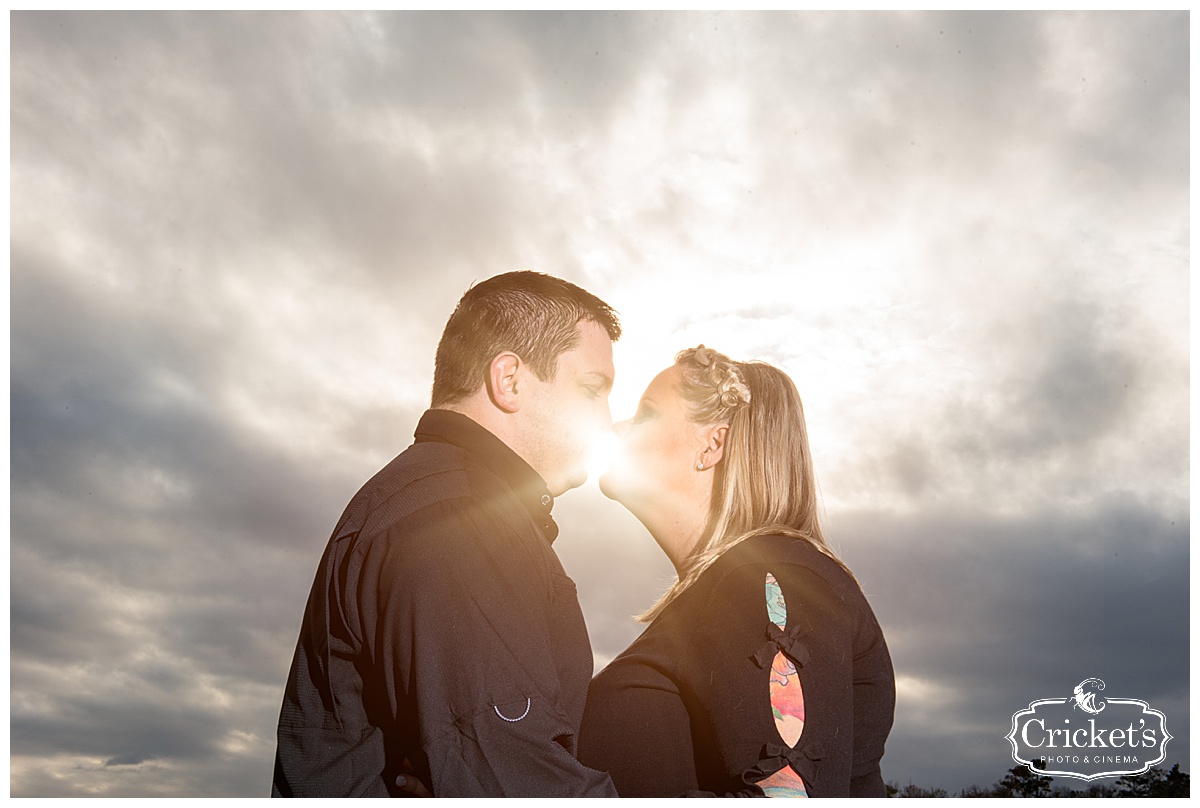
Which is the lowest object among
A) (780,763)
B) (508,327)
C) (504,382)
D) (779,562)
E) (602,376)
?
(780,763)

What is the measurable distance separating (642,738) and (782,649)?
70 cm

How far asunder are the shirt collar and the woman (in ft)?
2.51

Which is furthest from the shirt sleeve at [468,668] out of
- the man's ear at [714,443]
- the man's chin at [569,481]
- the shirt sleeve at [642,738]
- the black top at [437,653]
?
the man's ear at [714,443]

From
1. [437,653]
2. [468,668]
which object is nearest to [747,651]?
[468,668]

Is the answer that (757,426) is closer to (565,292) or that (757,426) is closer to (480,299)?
(565,292)

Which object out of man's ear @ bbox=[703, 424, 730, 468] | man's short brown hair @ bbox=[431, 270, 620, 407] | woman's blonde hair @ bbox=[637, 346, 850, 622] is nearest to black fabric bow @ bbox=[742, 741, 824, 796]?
woman's blonde hair @ bbox=[637, 346, 850, 622]

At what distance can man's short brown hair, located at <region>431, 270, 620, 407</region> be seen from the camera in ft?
13.9

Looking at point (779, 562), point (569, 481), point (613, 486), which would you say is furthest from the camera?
point (613, 486)

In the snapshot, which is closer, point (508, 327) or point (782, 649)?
point (782, 649)

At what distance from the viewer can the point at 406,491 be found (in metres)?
3.44

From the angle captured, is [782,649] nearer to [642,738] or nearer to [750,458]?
[642,738]

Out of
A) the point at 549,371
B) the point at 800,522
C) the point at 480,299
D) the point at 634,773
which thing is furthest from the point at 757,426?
the point at 634,773

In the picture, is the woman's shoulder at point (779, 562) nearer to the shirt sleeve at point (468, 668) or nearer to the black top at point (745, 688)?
the black top at point (745, 688)

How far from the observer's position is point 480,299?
450 centimetres
